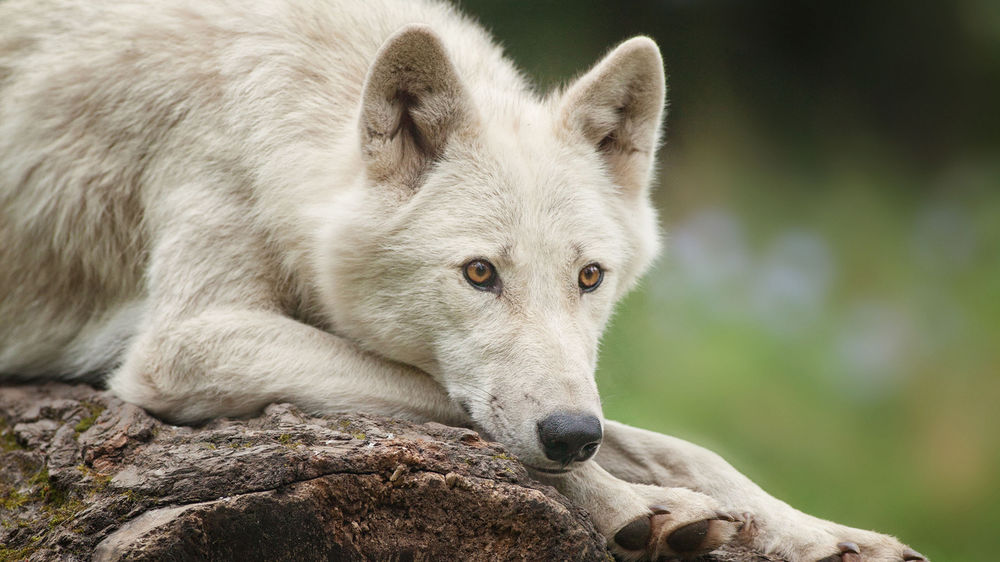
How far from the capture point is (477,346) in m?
3.66

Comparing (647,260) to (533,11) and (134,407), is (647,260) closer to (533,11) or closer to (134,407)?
(134,407)

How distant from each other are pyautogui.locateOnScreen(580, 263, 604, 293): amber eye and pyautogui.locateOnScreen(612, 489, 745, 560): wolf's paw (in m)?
1.00

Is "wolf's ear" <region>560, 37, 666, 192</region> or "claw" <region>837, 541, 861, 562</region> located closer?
"claw" <region>837, 541, 861, 562</region>

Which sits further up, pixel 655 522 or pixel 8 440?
pixel 655 522

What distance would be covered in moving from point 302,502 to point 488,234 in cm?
147

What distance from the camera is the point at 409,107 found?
3977mm

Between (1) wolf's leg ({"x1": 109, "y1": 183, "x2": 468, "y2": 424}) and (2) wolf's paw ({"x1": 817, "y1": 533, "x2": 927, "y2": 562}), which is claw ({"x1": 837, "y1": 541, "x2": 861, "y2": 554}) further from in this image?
(1) wolf's leg ({"x1": 109, "y1": 183, "x2": 468, "y2": 424})

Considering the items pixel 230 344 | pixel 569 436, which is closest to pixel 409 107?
pixel 230 344

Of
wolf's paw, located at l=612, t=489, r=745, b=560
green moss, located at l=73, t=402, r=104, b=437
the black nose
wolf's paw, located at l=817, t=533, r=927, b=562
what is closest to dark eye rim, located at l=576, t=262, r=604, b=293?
the black nose

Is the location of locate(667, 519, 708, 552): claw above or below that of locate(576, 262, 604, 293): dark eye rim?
below

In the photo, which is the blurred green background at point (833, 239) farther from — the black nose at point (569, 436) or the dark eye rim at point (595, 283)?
the black nose at point (569, 436)

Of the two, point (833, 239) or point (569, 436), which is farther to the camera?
point (833, 239)

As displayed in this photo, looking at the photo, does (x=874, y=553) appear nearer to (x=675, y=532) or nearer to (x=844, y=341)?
(x=675, y=532)

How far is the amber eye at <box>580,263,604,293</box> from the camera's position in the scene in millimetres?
3906
